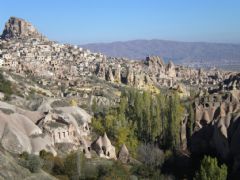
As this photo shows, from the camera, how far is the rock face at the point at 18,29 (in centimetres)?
18350

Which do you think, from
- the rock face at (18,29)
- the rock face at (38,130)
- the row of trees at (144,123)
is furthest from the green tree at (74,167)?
the rock face at (18,29)

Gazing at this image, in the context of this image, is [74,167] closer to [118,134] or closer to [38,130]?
[38,130]

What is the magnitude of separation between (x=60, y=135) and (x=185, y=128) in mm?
19600

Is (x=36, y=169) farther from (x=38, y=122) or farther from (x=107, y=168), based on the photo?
(x=38, y=122)

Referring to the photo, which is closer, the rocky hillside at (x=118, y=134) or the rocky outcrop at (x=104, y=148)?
the rocky hillside at (x=118, y=134)

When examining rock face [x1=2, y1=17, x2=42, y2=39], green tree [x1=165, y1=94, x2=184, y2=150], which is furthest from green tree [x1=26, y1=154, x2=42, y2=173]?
rock face [x1=2, y1=17, x2=42, y2=39]

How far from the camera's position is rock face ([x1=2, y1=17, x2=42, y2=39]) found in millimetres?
183500

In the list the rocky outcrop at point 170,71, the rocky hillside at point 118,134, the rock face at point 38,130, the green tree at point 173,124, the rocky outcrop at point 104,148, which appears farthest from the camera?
the rocky outcrop at point 170,71

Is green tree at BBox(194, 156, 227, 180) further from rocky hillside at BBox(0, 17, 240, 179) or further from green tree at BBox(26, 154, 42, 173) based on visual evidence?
green tree at BBox(26, 154, 42, 173)

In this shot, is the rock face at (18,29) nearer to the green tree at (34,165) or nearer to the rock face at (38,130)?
the rock face at (38,130)

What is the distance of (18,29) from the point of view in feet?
609

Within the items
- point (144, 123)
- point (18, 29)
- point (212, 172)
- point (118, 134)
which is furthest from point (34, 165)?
point (18, 29)

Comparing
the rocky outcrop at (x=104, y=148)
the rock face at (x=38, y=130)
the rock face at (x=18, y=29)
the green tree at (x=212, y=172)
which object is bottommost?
the rocky outcrop at (x=104, y=148)

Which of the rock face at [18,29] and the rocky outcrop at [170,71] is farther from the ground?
the rock face at [18,29]
